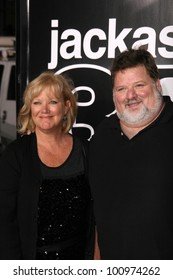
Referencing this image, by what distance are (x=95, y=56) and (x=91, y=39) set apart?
10cm

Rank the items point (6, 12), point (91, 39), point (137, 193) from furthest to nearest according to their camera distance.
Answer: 1. point (6, 12)
2. point (91, 39)
3. point (137, 193)

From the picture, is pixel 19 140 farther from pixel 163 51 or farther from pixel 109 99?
pixel 163 51

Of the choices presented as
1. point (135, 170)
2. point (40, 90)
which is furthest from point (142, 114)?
point (40, 90)

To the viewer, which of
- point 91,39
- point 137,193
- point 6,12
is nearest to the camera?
point 137,193

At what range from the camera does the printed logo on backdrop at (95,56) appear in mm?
2574

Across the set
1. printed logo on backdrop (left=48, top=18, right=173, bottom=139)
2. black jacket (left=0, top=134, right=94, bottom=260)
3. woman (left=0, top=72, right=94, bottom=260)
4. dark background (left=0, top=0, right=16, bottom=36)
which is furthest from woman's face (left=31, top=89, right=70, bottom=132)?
dark background (left=0, top=0, right=16, bottom=36)

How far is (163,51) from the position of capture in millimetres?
2596

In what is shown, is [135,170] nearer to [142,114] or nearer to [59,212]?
[142,114]

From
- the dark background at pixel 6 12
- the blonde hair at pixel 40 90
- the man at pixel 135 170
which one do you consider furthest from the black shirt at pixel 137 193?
the dark background at pixel 6 12

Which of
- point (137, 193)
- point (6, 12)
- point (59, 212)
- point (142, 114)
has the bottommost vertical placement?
point (59, 212)

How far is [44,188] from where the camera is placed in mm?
2090
